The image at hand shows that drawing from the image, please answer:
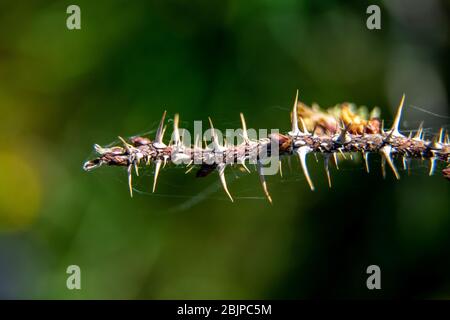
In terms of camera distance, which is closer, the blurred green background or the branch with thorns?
the branch with thorns

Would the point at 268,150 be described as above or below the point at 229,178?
above

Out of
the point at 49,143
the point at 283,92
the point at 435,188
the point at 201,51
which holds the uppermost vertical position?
the point at 201,51

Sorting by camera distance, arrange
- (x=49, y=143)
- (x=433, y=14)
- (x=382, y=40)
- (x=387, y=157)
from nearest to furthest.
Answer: (x=387, y=157), (x=433, y=14), (x=382, y=40), (x=49, y=143)

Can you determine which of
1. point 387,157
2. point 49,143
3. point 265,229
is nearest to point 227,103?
point 265,229

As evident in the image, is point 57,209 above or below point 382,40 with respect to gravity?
below

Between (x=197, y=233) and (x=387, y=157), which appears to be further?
(x=197, y=233)

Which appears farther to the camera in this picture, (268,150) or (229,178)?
(229,178)

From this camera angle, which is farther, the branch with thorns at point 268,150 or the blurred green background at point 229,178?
the blurred green background at point 229,178

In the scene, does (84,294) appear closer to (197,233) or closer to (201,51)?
(197,233)
